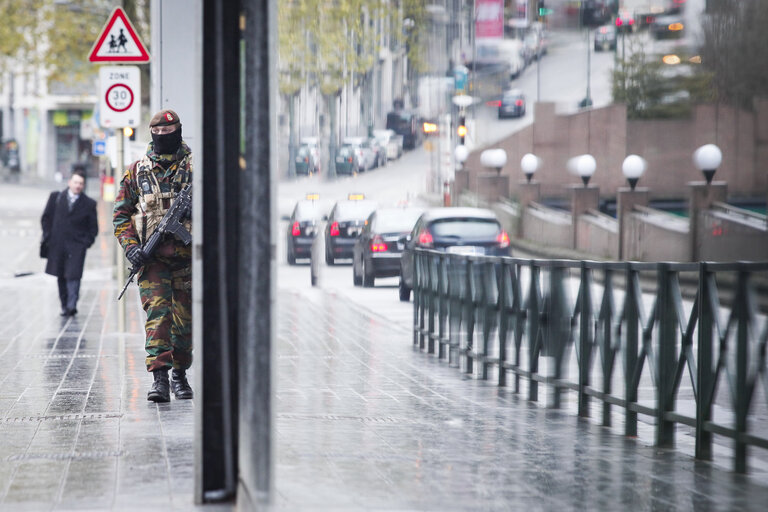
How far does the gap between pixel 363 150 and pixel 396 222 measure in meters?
1.31

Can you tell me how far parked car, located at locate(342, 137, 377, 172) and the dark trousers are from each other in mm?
6241

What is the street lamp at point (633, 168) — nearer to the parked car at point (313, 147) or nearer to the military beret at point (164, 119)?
the parked car at point (313, 147)

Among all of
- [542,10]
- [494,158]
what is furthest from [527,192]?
[542,10]

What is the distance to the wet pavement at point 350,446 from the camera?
19.2 feet

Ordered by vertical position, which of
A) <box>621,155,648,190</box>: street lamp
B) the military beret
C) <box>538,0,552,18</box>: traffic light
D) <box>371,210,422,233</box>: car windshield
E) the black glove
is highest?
<box>538,0,552,18</box>: traffic light

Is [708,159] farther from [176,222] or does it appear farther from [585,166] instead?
[176,222]

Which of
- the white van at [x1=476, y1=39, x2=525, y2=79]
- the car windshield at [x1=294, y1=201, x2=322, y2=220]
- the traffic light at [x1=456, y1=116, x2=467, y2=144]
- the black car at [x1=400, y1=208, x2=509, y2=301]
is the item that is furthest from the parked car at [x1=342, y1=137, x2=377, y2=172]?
the white van at [x1=476, y1=39, x2=525, y2=79]

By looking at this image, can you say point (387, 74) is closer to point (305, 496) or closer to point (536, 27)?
point (536, 27)

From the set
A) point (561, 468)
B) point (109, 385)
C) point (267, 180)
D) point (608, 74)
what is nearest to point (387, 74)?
point (608, 74)

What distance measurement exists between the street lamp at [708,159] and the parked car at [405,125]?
4.56 metres

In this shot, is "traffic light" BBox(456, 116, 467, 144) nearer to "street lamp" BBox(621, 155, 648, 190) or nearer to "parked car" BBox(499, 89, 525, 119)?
"parked car" BBox(499, 89, 525, 119)

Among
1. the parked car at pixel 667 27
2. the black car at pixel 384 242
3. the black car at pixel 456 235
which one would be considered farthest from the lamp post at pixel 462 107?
the parked car at pixel 667 27

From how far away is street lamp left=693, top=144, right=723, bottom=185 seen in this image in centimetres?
1961

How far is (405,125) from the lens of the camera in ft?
72.9
